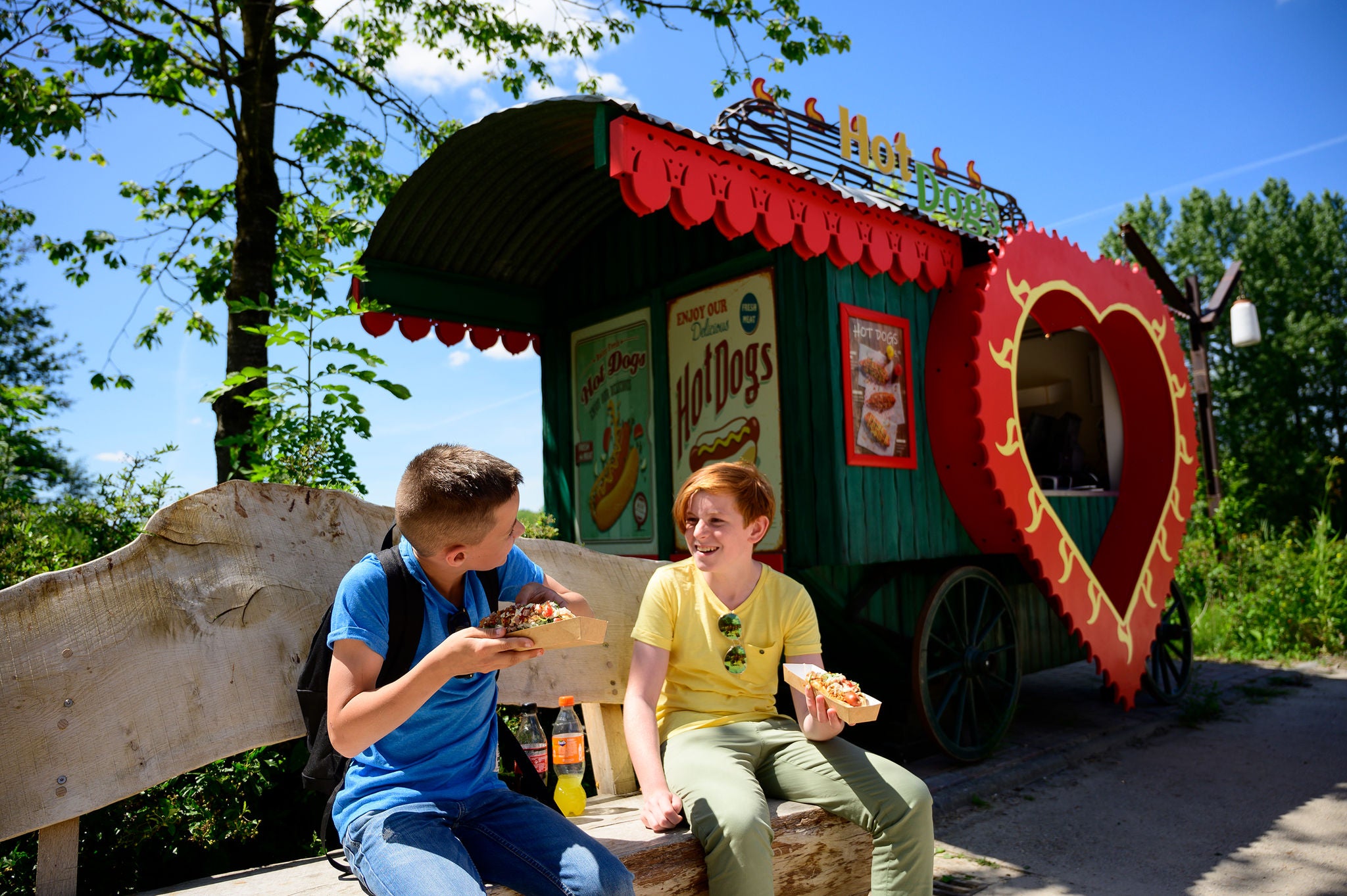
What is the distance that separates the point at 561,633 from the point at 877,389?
3.83m

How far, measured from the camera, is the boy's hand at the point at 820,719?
9.01 feet

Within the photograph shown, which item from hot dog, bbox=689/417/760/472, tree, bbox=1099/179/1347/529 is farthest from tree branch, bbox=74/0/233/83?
tree, bbox=1099/179/1347/529

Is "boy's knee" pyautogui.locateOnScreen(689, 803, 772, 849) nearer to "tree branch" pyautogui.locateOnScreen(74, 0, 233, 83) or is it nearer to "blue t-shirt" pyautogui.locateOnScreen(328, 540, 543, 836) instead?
"blue t-shirt" pyautogui.locateOnScreen(328, 540, 543, 836)

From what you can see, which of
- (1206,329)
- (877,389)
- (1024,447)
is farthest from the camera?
(1206,329)

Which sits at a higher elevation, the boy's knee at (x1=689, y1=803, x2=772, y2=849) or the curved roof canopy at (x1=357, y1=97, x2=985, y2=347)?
the curved roof canopy at (x1=357, y1=97, x2=985, y2=347)

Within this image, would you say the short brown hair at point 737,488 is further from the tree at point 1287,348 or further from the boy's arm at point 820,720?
the tree at point 1287,348

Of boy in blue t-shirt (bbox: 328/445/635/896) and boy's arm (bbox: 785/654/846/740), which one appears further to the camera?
boy's arm (bbox: 785/654/846/740)

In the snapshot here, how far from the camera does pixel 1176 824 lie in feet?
15.4

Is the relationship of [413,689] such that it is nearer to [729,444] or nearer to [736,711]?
[736,711]

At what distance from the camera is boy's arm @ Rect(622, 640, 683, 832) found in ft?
8.39

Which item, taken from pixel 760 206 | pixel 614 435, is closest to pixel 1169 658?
pixel 614 435

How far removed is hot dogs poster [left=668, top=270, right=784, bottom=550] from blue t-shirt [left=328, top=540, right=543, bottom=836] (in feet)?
10.5

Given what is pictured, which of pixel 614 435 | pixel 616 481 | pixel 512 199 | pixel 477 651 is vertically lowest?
pixel 477 651

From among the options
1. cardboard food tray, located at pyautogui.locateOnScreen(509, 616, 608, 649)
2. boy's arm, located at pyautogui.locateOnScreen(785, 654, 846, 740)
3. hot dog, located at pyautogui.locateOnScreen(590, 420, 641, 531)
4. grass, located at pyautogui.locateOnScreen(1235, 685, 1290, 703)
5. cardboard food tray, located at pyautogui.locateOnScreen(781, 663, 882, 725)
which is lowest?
grass, located at pyautogui.locateOnScreen(1235, 685, 1290, 703)
